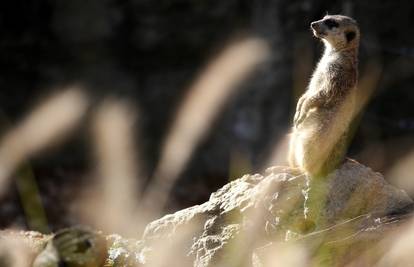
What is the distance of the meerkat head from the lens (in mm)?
5797

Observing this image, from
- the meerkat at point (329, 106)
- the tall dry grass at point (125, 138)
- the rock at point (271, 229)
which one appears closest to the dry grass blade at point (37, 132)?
the tall dry grass at point (125, 138)

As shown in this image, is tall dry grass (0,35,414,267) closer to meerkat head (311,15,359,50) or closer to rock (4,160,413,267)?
rock (4,160,413,267)

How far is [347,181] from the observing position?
501cm

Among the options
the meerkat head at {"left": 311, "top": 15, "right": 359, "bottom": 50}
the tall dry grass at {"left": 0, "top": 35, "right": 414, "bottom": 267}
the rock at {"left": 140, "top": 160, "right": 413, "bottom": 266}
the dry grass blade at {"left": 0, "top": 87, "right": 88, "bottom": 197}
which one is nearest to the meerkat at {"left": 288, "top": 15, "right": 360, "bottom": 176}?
the meerkat head at {"left": 311, "top": 15, "right": 359, "bottom": 50}

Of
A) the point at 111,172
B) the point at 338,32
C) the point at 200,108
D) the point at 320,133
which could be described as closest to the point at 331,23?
the point at 338,32

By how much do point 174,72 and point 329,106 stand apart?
6.66 metres

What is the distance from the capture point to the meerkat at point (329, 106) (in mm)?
5129

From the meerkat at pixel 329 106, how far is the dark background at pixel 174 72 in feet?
17.4

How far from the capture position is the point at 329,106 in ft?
17.6

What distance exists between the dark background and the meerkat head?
523cm

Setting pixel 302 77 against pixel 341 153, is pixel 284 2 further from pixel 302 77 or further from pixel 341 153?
pixel 341 153

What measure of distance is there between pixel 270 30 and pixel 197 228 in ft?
21.3

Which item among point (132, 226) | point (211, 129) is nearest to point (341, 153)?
point (132, 226)

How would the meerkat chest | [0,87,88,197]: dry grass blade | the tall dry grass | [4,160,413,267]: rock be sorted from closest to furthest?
[4,160,413,267]: rock, the meerkat chest, the tall dry grass, [0,87,88,197]: dry grass blade
